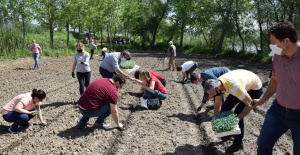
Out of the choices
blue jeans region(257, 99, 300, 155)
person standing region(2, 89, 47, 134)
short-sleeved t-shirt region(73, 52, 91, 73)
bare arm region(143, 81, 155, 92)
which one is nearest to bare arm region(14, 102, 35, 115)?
person standing region(2, 89, 47, 134)

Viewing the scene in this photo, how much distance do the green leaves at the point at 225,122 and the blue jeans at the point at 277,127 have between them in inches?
35.9

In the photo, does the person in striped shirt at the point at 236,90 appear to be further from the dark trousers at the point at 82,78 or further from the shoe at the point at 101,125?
the dark trousers at the point at 82,78

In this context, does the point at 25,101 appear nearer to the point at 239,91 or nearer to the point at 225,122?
the point at 225,122

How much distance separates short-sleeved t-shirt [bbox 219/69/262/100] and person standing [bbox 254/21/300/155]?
2.48 ft

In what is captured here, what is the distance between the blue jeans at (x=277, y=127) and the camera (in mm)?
2932

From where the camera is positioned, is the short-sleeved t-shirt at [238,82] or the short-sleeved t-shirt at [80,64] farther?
the short-sleeved t-shirt at [80,64]

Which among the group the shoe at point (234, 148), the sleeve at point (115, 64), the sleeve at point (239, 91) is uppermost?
the sleeve at point (115, 64)

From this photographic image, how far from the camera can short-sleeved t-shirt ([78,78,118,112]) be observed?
5.11 metres

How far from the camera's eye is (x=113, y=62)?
273 inches

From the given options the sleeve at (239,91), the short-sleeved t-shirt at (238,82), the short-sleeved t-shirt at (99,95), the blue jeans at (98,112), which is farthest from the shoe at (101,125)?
the sleeve at (239,91)

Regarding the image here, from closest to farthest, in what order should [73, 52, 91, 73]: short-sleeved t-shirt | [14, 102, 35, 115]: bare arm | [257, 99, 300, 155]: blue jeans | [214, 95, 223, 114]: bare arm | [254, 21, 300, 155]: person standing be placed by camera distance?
[254, 21, 300, 155]: person standing
[257, 99, 300, 155]: blue jeans
[214, 95, 223, 114]: bare arm
[14, 102, 35, 115]: bare arm
[73, 52, 91, 73]: short-sleeved t-shirt

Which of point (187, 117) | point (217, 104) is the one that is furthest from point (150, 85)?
point (217, 104)

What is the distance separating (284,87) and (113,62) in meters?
4.64

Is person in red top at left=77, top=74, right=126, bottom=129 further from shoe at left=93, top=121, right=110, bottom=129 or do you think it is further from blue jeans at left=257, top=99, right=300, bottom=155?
blue jeans at left=257, top=99, right=300, bottom=155
